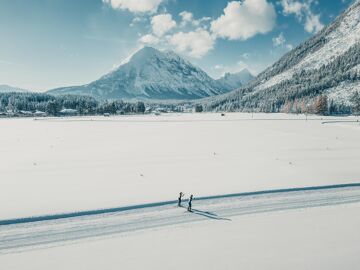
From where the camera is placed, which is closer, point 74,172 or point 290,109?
point 74,172

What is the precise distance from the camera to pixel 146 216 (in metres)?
20.1

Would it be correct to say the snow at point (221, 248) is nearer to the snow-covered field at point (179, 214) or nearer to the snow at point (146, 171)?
the snow-covered field at point (179, 214)

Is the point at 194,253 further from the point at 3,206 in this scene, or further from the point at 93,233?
the point at 3,206

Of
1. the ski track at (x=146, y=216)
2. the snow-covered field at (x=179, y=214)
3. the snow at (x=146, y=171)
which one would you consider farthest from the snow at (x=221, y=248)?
the snow at (x=146, y=171)

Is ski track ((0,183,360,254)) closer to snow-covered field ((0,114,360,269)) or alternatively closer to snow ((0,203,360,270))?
snow-covered field ((0,114,360,269))

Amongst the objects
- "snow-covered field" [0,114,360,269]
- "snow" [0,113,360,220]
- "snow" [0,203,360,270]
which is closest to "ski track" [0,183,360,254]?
"snow-covered field" [0,114,360,269]

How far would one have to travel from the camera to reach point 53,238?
664 inches

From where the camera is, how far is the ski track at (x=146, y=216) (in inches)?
669

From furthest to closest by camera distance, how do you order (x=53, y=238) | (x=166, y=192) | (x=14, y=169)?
(x=14, y=169), (x=166, y=192), (x=53, y=238)

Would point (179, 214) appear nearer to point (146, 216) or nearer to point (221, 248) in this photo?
point (146, 216)

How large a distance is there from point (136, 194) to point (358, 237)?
15.9 metres

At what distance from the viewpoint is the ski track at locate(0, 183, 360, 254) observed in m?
17.0

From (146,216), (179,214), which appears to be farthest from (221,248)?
(146,216)

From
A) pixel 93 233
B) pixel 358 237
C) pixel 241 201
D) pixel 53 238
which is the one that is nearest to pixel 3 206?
pixel 53 238
